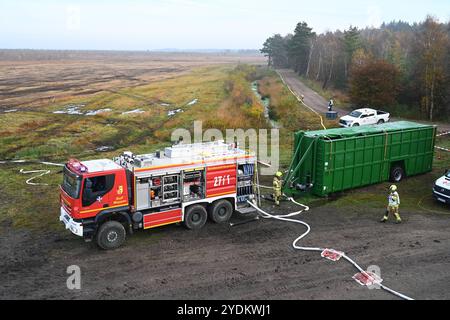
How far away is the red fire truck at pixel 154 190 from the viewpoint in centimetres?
1241

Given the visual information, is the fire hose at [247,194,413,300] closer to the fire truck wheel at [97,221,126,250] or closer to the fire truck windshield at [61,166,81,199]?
the fire truck wheel at [97,221,126,250]

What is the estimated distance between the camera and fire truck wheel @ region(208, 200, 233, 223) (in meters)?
14.9

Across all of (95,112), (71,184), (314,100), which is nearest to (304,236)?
(71,184)

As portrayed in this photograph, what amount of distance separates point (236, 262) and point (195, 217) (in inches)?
117

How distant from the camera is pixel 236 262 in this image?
12.1 m

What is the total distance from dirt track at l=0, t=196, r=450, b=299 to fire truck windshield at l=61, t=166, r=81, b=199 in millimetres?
1812

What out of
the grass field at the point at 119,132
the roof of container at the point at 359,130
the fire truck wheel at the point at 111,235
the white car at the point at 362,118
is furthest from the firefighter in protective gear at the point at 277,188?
the white car at the point at 362,118

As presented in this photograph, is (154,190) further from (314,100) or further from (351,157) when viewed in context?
(314,100)

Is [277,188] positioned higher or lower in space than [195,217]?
higher

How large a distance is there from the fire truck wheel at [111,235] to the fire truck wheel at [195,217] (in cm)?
225

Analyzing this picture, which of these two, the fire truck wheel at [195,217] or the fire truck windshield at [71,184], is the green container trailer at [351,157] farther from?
the fire truck windshield at [71,184]

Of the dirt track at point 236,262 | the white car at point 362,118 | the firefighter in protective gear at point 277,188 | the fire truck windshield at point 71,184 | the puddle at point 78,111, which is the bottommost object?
the dirt track at point 236,262

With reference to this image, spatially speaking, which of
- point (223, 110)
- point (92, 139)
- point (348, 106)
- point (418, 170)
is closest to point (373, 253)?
point (418, 170)

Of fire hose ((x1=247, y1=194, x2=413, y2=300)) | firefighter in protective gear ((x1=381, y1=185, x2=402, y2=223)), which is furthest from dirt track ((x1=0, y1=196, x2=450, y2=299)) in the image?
firefighter in protective gear ((x1=381, y1=185, x2=402, y2=223))
